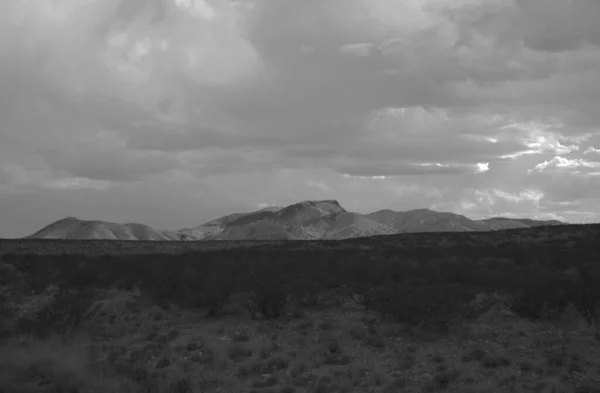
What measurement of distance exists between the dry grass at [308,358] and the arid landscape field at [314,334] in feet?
0.11

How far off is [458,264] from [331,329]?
47.8 feet

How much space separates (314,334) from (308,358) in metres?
2.40

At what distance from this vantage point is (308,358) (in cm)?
1170

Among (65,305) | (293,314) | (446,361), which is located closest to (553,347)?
(446,361)

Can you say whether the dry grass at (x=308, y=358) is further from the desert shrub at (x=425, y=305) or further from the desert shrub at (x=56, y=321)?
the desert shrub at (x=56, y=321)

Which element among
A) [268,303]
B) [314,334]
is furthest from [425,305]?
[268,303]

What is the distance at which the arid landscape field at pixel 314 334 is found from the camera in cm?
953

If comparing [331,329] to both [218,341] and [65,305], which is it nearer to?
[218,341]

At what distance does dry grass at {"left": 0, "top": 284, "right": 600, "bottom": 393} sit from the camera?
883 cm

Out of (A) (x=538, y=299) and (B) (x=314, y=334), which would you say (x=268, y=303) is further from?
(A) (x=538, y=299)

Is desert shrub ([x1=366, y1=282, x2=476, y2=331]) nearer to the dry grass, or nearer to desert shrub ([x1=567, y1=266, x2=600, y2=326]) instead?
the dry grass

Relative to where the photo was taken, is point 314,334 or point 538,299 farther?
point 538,299

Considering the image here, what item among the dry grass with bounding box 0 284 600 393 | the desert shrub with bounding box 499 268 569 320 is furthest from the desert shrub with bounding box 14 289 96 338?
the desert shrub with bounding box 499 268 569 320

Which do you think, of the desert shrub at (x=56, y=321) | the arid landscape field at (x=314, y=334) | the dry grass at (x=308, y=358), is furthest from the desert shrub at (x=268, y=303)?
the desert shrub at (x=56, y=321)
